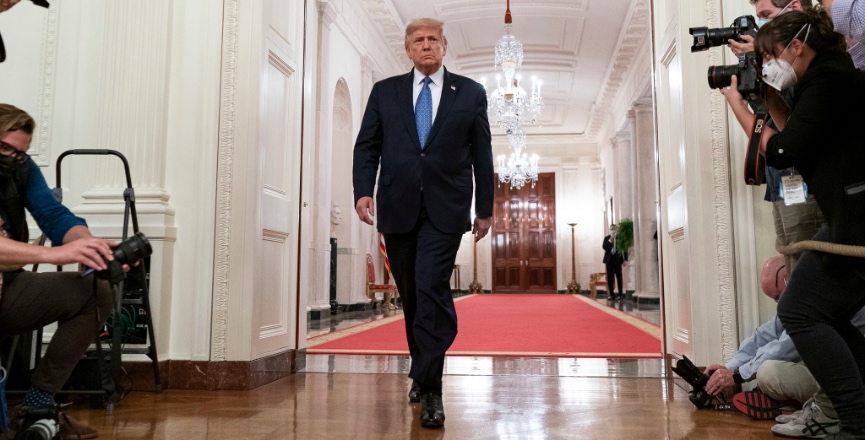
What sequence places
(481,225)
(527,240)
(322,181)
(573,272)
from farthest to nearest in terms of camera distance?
(527,240) → (573,272) → (322,181) → (481,225)

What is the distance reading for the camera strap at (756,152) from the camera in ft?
6.97

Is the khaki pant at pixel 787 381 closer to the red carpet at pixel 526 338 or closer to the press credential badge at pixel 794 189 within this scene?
the press credential badge at pixel 794 189

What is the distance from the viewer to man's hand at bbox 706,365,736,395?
2592 mm

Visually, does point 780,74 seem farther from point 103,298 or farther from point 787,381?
point 103,298

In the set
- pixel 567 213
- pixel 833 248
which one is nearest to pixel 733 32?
pixel 833 248

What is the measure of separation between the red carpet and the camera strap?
2.46m

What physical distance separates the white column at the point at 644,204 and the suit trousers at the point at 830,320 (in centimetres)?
976

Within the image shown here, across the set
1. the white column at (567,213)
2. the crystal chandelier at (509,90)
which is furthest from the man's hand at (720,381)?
the white column at (567,213)

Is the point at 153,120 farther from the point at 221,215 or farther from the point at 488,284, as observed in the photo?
the point at 488,284

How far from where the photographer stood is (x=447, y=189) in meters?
2.55

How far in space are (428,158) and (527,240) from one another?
1617 centimetres

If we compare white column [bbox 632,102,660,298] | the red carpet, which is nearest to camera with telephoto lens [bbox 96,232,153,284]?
the red carpet

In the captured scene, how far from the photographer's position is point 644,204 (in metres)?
11.6

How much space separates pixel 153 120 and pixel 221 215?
57 centimetres
